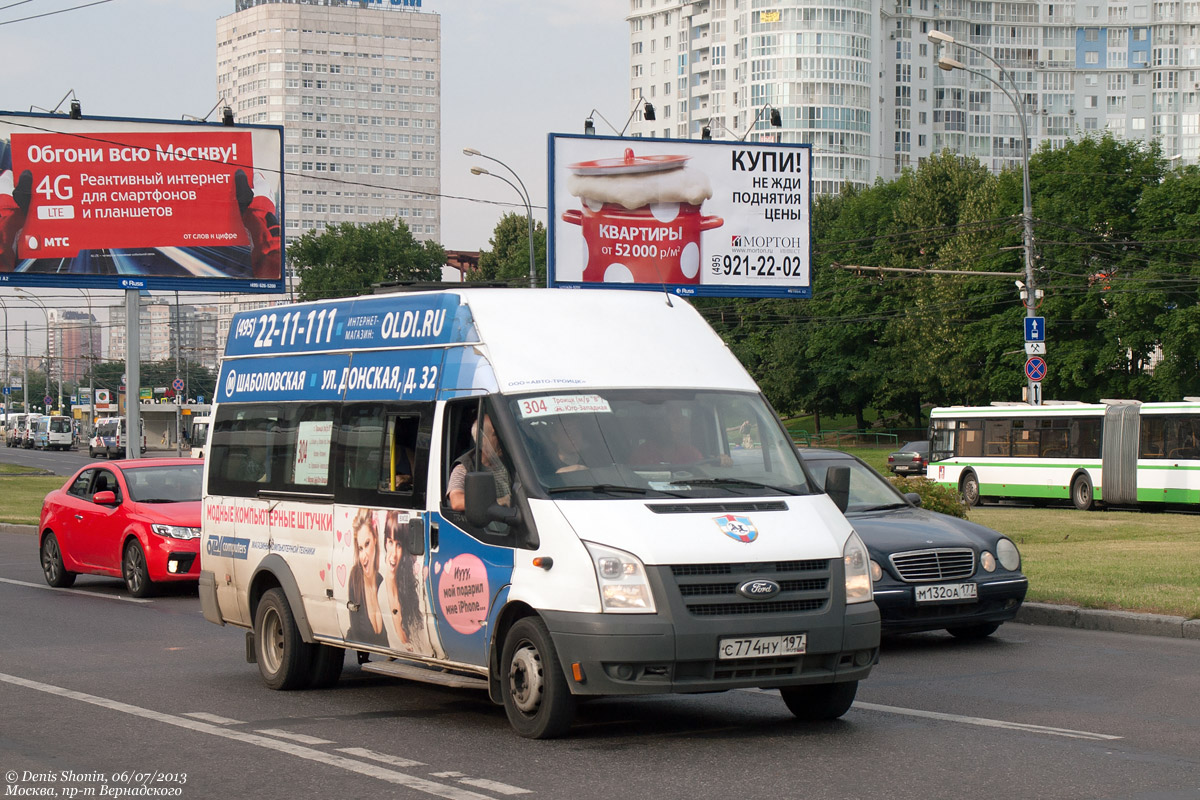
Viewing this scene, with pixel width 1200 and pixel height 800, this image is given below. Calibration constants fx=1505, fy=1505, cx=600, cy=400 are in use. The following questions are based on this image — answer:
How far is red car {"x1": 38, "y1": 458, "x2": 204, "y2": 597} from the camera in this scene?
16.4 meters

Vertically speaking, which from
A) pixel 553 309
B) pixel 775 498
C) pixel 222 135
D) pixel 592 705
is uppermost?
pixel 222 135

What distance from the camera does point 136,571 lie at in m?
16.6

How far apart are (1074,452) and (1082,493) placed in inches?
40.8

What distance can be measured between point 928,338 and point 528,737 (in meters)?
68.1

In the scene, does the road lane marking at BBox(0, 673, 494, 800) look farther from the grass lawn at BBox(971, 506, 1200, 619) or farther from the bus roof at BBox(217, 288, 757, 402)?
the grass lawn at BBox(971, 506, 1200, 619)

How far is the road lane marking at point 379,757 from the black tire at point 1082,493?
31889 millimetres

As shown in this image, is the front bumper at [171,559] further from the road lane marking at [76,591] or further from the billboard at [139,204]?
the billboard at [139,204]

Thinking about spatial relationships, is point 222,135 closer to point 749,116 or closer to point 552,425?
point 552,425

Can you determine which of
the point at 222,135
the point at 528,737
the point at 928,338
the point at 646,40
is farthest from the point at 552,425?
the point at 646,40

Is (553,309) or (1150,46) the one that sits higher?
(1150,46)

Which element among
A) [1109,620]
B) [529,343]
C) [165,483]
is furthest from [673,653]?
[165,483]

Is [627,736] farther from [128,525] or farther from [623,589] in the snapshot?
[128,525]

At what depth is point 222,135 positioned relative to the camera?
31.8 m

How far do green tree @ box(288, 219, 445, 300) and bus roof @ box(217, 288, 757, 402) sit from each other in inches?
3823
